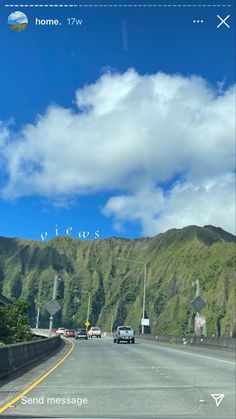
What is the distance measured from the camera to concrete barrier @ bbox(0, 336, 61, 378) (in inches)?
664

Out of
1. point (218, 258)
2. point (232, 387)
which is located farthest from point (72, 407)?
point (218, 258)

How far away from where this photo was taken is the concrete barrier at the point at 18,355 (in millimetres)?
16859

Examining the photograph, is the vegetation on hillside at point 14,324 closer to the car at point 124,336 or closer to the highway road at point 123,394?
the car at point 124,336

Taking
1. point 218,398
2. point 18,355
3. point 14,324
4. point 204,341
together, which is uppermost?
point 14,324

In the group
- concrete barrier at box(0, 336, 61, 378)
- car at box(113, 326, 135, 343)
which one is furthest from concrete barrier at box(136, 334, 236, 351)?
concrete barrier at box(0, 336, 61, 378)

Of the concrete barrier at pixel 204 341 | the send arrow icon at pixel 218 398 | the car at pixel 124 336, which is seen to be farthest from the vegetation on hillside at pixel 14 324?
the send arrow icon at pixel 218 398

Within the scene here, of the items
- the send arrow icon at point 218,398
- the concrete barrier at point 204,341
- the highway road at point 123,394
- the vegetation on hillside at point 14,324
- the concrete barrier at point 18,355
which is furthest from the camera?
the concrete barrier at point 204,341

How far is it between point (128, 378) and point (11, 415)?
7672mm

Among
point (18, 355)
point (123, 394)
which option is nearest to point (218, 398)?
point (123, 394)

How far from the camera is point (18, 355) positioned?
20156mm

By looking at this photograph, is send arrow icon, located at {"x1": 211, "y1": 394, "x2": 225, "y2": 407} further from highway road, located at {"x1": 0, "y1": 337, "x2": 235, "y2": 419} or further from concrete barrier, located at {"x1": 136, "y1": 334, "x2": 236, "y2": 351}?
concrete barrier, located at {"x1": 136, "y1": 334, "x2": 236, "y2": 351}

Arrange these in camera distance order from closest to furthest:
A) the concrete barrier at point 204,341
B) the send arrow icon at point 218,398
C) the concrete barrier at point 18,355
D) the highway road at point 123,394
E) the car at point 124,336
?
the highway road at point 123,394 → the send arrow icon at point 218,398 → the concrete barrier at point 18,355 → the concrete barrier at point 204,341 → the car at point 124,336

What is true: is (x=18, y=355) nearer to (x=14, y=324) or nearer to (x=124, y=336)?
(x=14, y=324)

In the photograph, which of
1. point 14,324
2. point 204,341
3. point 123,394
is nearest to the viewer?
point 123,394
